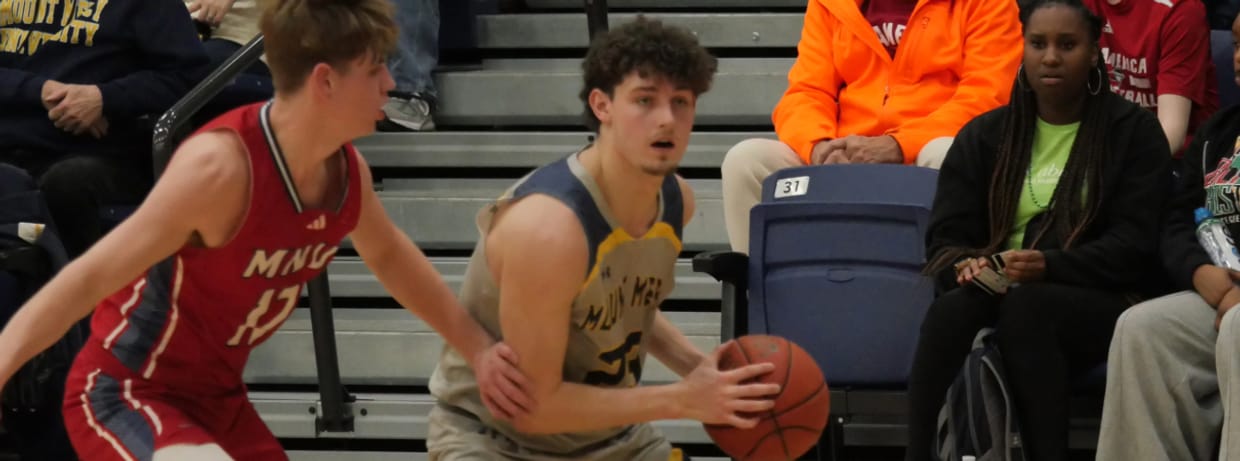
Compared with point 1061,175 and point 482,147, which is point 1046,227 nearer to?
point 1061,175

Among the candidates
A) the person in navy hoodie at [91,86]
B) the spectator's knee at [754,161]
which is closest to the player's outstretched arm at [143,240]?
the spectator's knee at [754,161]

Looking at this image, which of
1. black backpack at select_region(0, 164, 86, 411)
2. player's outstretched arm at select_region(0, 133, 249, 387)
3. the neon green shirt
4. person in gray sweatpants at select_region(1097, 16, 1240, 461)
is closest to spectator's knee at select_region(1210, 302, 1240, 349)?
person in gray sweatpants at select_region(1097, 16, 1240, 461)

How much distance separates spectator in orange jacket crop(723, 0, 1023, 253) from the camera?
487 cm

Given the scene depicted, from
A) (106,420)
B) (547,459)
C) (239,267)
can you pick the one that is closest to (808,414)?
(547,459)

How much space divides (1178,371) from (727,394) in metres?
1.56

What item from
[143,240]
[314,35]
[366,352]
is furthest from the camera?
[366,352]

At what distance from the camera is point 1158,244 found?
4.29 m

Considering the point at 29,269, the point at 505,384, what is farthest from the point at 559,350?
the point at 29,269

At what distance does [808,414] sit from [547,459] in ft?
1.78

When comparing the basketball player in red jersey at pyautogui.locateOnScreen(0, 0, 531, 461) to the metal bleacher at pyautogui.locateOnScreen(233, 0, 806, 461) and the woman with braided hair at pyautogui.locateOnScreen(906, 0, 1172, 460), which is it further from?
the metal bleacher at pyautogui.locateOnScreen(233, 0, 806, 461)

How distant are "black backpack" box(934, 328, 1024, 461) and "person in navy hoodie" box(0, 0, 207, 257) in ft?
8.39

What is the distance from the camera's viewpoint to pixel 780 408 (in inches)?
122

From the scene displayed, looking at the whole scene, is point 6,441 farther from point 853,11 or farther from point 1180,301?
point 1180,301

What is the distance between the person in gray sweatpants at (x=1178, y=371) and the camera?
→ 401 centimetres
